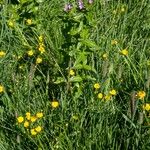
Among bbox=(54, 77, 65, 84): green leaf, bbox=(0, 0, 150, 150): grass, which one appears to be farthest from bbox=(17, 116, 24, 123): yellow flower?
bbox=(54, 77, 65, 84): green leaf

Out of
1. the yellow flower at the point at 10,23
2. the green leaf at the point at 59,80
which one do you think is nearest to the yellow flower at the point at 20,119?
the green leaf at the point at 59,80

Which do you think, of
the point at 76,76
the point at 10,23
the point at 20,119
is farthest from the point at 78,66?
the point at 10,23

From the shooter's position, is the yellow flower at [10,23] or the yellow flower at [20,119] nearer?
the yellow flower at [20,119]

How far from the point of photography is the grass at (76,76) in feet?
6.70

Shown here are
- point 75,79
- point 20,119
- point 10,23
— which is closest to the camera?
point 20,119

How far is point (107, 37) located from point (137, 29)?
0.97 ft

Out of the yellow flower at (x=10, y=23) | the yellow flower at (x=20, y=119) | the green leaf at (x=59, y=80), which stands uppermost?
the yellow flower at (x=10, y=23)

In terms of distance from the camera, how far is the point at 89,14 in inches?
93.2

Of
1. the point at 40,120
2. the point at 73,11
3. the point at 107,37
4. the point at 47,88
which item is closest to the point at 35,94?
the point at 47,88

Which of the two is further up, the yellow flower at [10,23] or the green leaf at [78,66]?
the yellow flower at [10,23]

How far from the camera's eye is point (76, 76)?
2355mm

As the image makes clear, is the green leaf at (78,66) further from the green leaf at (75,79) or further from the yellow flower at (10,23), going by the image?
the yellow flower at (10,23)

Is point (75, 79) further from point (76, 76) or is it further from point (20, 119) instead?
point (20, 119)

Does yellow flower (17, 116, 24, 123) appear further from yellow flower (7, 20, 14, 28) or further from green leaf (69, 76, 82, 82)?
yellow flower (7, 20, 14, 28)
